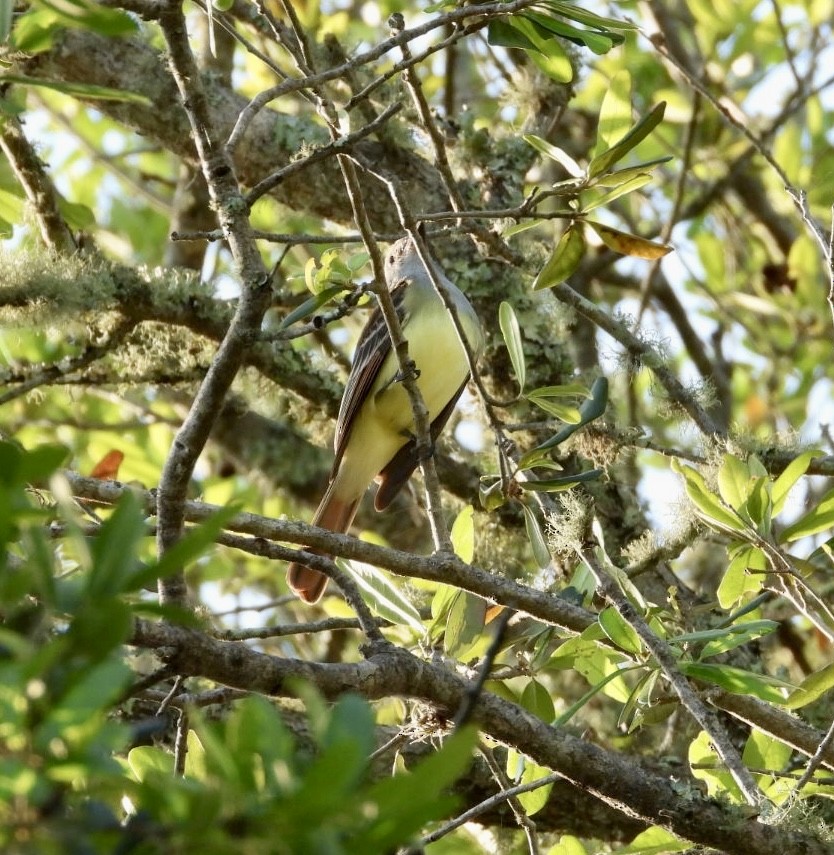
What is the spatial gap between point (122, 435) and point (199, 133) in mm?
3935

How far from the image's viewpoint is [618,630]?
8.47 feet

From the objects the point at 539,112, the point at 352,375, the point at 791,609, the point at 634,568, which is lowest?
the point at 791,609

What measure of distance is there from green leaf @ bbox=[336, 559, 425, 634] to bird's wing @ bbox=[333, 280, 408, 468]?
154 cm

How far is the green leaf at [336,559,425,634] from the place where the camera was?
9.56ft

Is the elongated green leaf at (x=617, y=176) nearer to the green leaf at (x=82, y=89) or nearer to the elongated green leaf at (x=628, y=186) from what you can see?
the elongated green leaf at (x=628, y=186)

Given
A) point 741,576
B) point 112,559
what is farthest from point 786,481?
point 112,559

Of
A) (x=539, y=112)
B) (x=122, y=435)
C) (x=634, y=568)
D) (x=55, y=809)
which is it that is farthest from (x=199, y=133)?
(x=122, y=435)

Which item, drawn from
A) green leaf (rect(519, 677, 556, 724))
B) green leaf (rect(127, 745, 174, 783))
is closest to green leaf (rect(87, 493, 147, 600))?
green leaf (rect(127, 745, 174, 783))

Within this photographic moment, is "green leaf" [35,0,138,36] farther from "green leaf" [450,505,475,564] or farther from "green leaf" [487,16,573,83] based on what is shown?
"green leaf" [450,505,475,564]

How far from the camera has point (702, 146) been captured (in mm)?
6730

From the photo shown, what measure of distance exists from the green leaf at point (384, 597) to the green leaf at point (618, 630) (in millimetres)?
528

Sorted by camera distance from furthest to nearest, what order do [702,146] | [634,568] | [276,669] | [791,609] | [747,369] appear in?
[747,369]
[702,146]
[791,609]
[634,568]
[276,669]

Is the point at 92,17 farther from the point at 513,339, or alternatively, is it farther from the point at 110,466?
the point at 110,466

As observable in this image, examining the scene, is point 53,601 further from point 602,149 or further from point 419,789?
point 602,149
